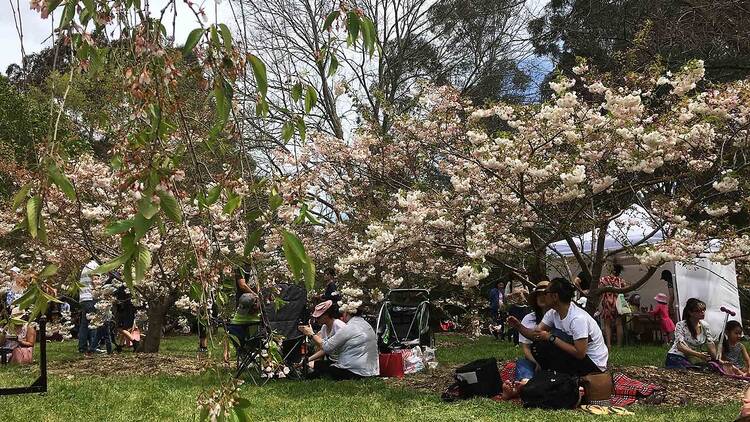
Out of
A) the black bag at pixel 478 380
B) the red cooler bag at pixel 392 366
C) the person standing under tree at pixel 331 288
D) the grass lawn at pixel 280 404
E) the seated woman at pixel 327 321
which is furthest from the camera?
the person standing under tree at pixel 331 288

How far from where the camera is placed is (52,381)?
710cm

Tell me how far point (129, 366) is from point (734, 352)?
261 inches

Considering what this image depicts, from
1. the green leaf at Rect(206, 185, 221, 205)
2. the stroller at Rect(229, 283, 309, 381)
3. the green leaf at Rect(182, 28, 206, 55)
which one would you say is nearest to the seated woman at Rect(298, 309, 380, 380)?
the stroller at Rect(229, 283, 309, 381)

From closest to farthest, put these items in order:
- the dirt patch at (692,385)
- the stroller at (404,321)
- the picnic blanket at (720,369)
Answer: the dirt patch at (692,385) → the picnic blanket at (720,369) → the stroller at (404,321)

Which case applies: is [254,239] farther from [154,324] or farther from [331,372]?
[154,324]

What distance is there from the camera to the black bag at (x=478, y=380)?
581 centimetres

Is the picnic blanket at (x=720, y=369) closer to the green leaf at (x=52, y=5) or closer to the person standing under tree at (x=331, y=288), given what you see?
the person standing under tree at (x=331, y=288)

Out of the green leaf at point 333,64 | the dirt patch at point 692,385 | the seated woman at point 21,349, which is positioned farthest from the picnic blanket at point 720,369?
the seated woman at point 21,349

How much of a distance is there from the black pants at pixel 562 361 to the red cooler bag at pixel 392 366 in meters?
2.26

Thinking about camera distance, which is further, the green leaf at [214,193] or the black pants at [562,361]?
the black pants at [562,361]

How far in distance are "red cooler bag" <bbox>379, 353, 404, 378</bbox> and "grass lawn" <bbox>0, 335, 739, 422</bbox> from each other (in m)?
0.43

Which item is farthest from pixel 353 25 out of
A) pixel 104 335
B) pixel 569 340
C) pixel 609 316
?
pixel 104 335

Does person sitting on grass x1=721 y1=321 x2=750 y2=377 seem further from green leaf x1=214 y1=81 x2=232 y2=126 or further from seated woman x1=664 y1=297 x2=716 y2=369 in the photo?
green leaf x1=214 y1=81 x2=232 y2=126

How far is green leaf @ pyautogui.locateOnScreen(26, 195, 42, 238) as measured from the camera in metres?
1.33
